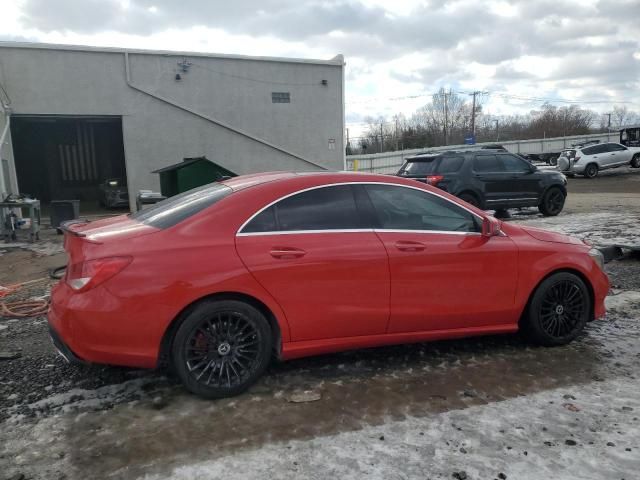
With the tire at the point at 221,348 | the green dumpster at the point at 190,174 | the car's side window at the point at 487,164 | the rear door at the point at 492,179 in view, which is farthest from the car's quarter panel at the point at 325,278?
the car's side window at the point at 487,164

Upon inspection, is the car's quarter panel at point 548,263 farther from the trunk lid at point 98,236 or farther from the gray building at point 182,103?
the gray building at point 182,103

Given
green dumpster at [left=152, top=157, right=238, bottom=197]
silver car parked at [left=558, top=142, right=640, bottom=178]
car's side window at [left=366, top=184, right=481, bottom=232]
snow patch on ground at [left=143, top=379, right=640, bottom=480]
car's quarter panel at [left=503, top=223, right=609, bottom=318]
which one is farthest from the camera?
silver car parked at [left=558, top=142, right=640, bottom=178]

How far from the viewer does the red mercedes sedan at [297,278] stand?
3277 mm

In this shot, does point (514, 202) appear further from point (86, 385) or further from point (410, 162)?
point (86, 385)

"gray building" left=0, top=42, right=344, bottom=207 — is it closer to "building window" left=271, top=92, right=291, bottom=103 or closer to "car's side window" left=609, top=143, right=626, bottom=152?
"building window" left=271, top=92, right=291, bottom=103

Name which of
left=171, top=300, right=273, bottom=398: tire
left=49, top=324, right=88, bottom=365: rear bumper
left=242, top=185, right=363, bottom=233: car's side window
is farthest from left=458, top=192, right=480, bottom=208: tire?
left=49, top=324, right=88, bottom=365: rear bumper

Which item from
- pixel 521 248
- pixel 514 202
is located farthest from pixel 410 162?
pixel 521 248

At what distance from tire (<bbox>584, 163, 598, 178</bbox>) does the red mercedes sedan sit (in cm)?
2598

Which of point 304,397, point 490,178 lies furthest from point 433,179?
point 304,397

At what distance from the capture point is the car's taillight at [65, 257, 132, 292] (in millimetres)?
3225

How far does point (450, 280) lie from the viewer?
3994mm

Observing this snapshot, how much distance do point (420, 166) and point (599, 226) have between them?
394 cm

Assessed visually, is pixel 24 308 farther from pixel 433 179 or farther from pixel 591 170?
pixel 591 170

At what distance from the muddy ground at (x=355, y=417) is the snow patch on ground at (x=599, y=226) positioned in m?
4.94
